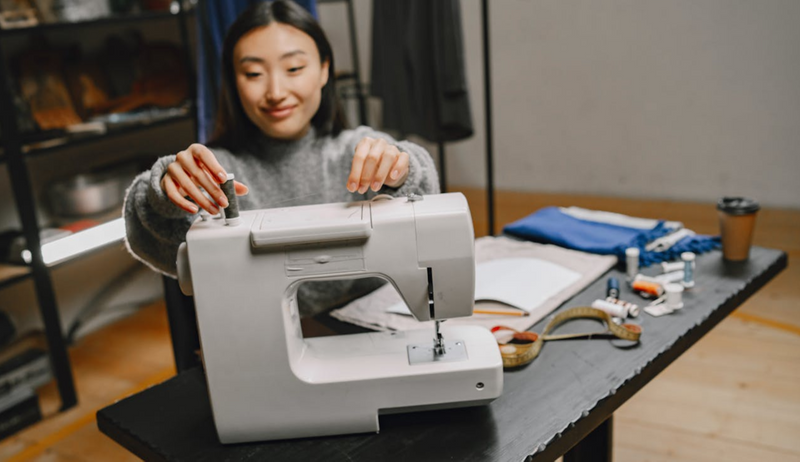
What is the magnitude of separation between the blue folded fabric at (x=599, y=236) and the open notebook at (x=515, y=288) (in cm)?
3

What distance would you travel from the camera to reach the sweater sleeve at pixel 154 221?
1247 millimetres

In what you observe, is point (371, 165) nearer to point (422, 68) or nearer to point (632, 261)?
point (632, 261)

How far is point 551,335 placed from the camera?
126cm

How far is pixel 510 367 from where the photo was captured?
1168 mm

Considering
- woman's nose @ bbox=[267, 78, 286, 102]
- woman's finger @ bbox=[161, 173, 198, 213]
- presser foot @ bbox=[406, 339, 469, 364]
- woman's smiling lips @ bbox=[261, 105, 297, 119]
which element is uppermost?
woman's nose @ bbox=[267, 78, 286, 102]

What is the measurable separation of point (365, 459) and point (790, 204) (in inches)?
107

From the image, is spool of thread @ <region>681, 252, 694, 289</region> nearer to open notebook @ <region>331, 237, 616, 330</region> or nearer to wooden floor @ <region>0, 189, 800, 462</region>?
open notebook @ <region>331, 237, 616, 330</region>

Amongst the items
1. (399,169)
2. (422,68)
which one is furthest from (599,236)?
(422,68)

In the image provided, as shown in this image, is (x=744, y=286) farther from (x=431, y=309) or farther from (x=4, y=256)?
(x=4, y=256)

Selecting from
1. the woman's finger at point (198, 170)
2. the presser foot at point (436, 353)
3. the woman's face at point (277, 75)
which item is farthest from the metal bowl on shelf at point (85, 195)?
the presser foot at point (436, 353)

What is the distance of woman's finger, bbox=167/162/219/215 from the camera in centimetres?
109

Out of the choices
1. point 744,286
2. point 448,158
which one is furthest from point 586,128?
point 744,286

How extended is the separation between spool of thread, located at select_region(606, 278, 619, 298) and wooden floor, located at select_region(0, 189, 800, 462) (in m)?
0.77

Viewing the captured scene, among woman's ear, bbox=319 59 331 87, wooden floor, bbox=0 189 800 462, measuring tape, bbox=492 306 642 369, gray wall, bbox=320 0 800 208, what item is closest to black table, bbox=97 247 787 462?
measuring tape, bbox=492 306 642 369
